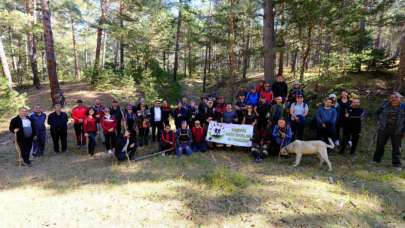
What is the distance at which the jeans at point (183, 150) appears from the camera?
30.7 ft

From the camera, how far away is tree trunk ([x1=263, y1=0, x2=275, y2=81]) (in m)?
11.9

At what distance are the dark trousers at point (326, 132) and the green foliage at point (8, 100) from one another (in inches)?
496

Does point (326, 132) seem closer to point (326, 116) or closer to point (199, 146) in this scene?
point (326, 116)

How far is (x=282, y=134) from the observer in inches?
342

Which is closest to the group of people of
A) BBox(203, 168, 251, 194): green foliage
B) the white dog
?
the white dog

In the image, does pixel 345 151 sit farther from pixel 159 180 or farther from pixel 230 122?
pixel 159 180

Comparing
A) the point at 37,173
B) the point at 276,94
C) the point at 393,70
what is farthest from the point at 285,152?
the point at 393,70

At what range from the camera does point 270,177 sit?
7426mm

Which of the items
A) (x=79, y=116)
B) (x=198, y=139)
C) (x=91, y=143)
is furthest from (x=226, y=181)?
(x=79, y=116)

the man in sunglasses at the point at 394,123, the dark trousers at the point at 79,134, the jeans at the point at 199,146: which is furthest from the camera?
the dark trousers at the point at 79,134

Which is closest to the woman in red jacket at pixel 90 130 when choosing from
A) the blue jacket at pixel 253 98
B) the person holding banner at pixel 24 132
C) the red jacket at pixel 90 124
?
the red jacket at pixel 90 124

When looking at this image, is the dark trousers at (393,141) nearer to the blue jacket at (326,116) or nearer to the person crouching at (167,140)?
the blue jacket at (326,116)

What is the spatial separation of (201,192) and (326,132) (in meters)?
4.64

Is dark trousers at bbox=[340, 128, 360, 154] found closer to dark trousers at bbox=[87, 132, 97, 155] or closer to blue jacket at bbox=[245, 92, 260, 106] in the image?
blue jacket at bbox=[245, 92, 260, 106]
